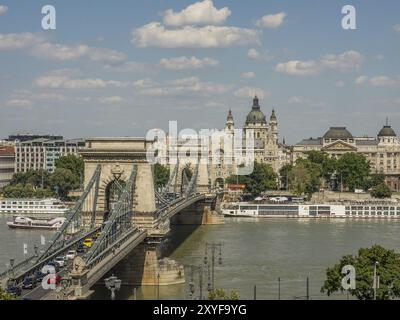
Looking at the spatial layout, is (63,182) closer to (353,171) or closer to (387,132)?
(353,171)

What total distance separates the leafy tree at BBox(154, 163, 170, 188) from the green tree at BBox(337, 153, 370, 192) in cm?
1658

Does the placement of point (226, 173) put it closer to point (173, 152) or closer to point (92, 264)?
point (173, 152)

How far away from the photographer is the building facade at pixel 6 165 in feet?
267

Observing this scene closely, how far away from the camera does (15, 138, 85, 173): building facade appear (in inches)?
3401

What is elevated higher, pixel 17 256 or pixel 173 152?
pixel 173 152

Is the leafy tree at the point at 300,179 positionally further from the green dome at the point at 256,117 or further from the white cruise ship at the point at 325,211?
the green dome at the point at 256,117

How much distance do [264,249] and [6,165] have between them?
52.0m

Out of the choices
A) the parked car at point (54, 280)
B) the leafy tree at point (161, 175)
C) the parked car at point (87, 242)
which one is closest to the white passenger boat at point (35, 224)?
the parked car at point (87, 242)

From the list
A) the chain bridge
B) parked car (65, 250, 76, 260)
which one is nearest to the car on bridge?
the chain bridge

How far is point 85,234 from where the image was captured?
1008 inches

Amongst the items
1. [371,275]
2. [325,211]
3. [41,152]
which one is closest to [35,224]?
[325,211]

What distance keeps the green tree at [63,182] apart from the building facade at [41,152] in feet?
60.3
